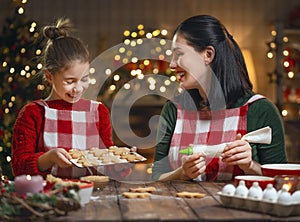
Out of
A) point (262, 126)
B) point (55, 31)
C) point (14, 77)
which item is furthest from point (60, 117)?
point (14, 77)

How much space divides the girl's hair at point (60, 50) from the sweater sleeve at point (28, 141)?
197 millimetres

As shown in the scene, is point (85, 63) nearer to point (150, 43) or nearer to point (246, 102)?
point (246, 102)

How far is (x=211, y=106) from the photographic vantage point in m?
2.87

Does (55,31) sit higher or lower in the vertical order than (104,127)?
higher

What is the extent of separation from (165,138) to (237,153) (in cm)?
49

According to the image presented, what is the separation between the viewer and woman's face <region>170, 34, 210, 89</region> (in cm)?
275

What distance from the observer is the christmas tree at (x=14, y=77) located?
4.33 meters

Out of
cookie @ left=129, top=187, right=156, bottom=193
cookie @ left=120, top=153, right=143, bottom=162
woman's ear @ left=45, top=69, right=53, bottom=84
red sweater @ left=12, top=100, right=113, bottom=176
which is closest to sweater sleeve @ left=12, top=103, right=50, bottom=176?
red sweater @ left=12, top=100, right=113, bottom=176

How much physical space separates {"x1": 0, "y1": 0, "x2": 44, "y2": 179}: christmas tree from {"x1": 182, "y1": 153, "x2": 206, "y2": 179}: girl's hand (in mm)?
1963

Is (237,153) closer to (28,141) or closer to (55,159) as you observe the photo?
(55,159)

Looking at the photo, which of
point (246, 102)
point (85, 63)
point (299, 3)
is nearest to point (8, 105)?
point (85, 63)

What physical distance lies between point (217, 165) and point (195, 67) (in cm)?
41

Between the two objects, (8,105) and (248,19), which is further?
(248,19)

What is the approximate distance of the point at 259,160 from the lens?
2.79 meters
